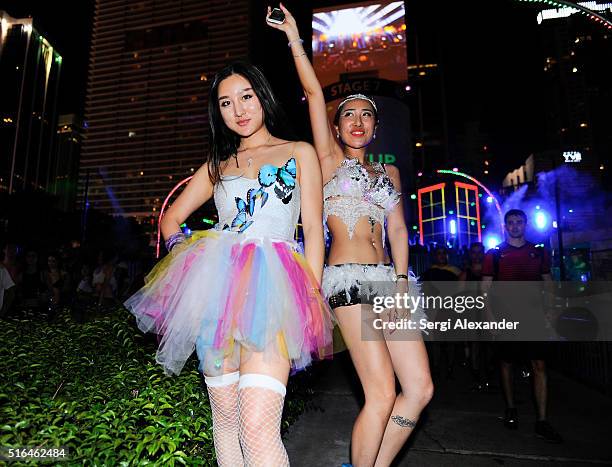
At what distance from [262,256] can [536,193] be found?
72829mm

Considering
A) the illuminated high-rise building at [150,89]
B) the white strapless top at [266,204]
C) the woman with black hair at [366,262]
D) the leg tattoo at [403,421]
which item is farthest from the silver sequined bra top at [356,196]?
the illuminated high-rise building at [150,89]

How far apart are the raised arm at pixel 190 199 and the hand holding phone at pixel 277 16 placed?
101cm

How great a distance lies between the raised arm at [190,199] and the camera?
2555mm

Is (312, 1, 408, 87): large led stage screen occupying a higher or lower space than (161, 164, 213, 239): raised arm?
higher

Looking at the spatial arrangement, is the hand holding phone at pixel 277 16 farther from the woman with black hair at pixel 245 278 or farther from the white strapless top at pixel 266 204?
the white strapless top at pixel 266 204

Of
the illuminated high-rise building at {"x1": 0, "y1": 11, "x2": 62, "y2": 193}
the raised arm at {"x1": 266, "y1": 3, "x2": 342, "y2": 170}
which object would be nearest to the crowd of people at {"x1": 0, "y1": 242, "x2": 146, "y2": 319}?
the raised arm at {"x1": 266, "y1": 3, "x2": 342, "y2": 170}

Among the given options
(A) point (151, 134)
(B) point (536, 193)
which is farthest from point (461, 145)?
(A) point (151, 134)

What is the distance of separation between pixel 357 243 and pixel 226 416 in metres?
1.49

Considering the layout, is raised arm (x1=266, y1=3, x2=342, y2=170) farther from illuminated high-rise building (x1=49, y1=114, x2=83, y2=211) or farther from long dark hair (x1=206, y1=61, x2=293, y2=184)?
illuminated high-rise building (x1=49, y1=114, x2=83, y2=211)

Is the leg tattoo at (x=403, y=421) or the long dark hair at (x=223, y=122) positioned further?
the leg tattoo at (x=403, y=421)

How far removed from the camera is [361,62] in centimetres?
4600

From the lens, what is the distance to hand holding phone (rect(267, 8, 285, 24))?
2.64 m

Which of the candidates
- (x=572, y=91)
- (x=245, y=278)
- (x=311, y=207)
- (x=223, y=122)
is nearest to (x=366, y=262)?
(x=311, y=207)

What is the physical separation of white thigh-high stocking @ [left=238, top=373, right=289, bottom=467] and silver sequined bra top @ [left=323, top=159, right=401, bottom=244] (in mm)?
1507
